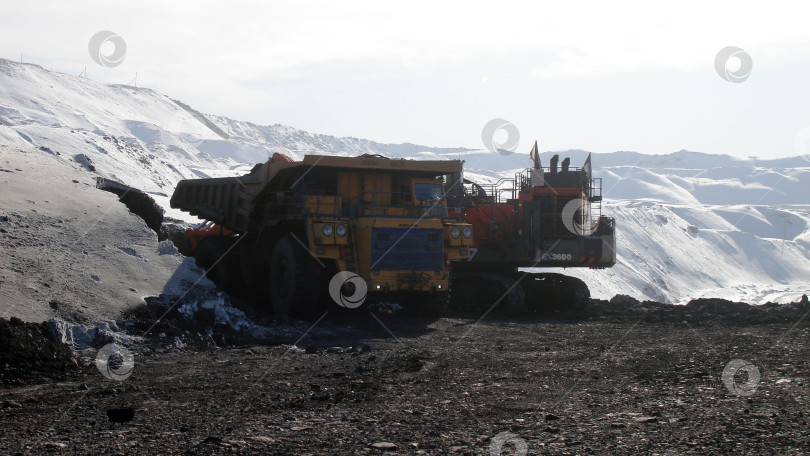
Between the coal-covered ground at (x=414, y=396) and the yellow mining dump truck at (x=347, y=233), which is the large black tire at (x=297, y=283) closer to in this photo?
the yellow mining dump truck at (x=347, y=233)

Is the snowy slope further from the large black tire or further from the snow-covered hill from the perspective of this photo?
the large black tire

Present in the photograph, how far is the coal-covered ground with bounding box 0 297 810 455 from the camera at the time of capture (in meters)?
5.27

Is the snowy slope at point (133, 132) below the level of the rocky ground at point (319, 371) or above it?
above

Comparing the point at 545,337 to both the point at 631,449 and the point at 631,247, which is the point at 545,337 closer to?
the point at 631,449

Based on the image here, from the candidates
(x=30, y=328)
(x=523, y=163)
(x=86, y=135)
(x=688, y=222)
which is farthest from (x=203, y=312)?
(x=523, y=163)

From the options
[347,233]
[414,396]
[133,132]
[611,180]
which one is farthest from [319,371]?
[611,180]

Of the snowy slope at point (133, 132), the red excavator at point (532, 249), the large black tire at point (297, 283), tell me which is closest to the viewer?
the large black tire at point (297, 283)

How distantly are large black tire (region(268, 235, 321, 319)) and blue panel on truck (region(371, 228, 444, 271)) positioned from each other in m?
0.97

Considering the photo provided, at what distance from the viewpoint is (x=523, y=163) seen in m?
117

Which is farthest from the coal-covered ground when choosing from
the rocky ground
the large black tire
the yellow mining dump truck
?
the yellow mining dump truck

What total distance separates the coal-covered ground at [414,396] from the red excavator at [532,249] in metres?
6.14

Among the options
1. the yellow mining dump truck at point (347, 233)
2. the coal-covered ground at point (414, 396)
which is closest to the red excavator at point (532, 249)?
the yellow mining dump truck at point (347, 233)

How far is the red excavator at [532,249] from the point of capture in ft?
58.2

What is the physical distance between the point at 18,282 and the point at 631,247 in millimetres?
54500
